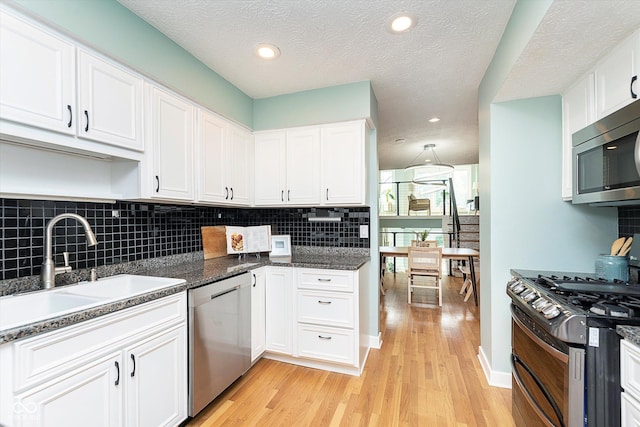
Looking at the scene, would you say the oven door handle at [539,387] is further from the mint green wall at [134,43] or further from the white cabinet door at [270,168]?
the mint green wall at [134,43]

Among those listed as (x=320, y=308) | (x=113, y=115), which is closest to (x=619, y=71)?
(x=320, y=308)

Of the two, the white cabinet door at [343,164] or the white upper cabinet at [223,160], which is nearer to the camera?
the white upper cabinet at [223,160]

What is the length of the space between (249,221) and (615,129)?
121 inches

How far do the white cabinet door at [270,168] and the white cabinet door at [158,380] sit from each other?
153 centimetres

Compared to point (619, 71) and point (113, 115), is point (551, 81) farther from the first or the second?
point (113, 115)

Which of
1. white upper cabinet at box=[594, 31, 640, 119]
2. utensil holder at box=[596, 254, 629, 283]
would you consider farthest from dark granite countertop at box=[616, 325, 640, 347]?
white upper cabinet at box=[594, 31, 640, 119]

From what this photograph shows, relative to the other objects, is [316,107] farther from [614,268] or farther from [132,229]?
[614,268]

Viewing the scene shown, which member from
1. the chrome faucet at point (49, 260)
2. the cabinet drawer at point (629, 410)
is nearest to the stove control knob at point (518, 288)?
the cabinet drawer at point (629, 410)

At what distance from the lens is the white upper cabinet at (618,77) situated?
129 centimetres

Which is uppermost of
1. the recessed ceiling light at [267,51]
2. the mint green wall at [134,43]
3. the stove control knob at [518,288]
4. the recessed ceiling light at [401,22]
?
the recessed ceiling light at [267,51]

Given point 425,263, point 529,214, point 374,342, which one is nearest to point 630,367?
point 529,214

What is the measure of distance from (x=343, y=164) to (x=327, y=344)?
1.61 metres

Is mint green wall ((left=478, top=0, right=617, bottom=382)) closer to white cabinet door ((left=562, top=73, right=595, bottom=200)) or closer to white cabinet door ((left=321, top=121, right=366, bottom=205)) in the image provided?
white cabinet door ((left=562, top=73, right=595, bottom=200))

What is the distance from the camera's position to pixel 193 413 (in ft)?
5.55
